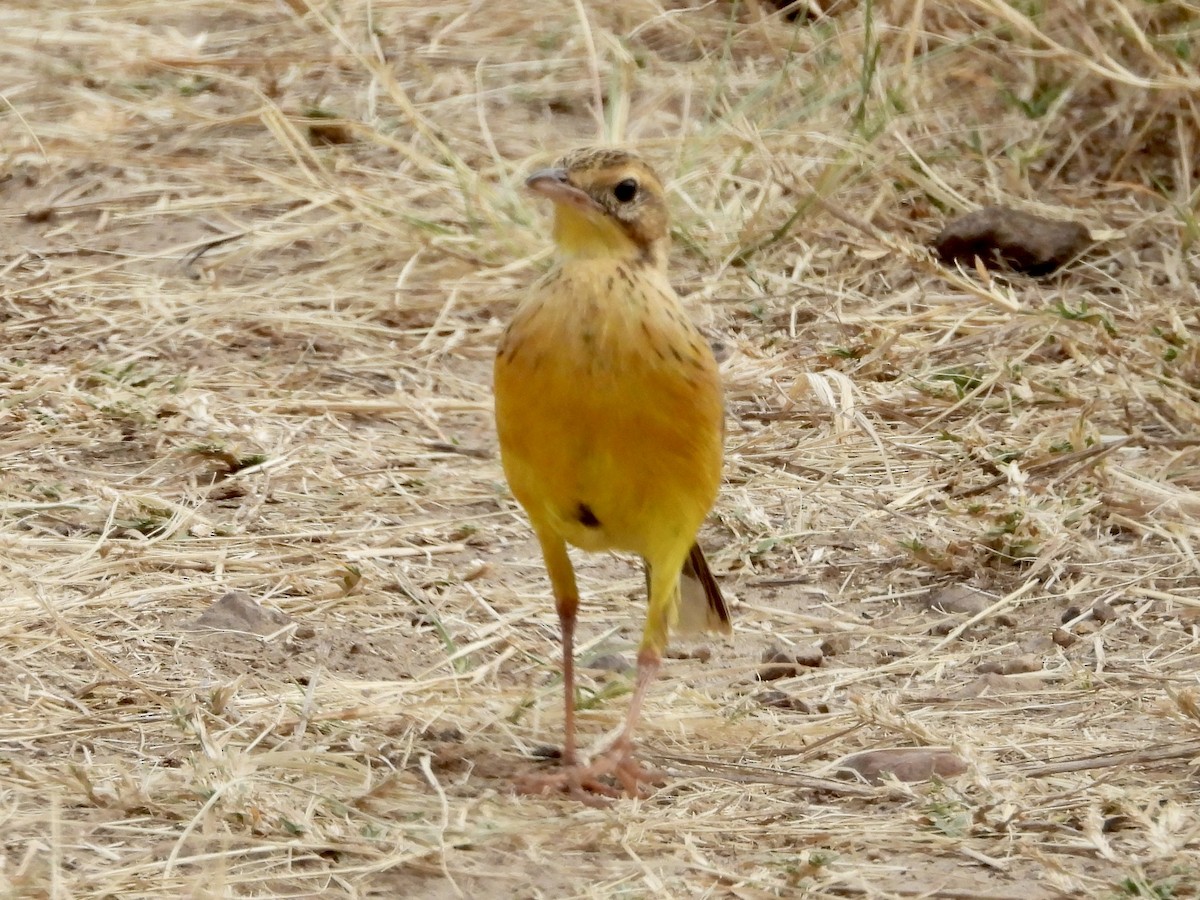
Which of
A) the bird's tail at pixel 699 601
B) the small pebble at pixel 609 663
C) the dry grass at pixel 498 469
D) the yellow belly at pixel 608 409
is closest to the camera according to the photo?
the dry grass at pixel 498 469

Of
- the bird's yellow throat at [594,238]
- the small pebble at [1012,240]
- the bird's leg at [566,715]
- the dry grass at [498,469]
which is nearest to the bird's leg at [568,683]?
the bird's leg at [566,715]

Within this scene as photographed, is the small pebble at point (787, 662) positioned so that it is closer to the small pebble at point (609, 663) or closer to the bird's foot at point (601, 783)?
the small pebble at point (609, 663)

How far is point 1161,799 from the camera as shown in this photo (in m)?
3.73

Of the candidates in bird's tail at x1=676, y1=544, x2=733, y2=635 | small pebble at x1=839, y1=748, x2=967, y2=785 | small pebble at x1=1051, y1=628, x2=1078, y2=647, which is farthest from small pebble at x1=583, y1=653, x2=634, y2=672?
small pebble at x1=1051, y1=628, x2=1078, y2=647

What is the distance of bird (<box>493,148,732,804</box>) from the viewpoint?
3.85m

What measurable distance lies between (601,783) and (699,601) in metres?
0.65

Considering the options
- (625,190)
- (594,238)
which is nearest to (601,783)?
(594,238)

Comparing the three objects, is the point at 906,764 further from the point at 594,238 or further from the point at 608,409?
the point at 594,238

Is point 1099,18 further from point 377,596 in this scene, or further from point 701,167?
point 377,596

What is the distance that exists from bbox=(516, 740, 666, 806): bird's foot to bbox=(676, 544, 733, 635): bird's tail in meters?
0.57

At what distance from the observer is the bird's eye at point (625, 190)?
4141 mm

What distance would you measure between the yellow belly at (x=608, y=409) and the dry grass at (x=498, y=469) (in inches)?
22.3

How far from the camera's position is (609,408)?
12.6ft

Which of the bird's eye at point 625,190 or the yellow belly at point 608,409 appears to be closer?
the yellow belly at point 608,409
